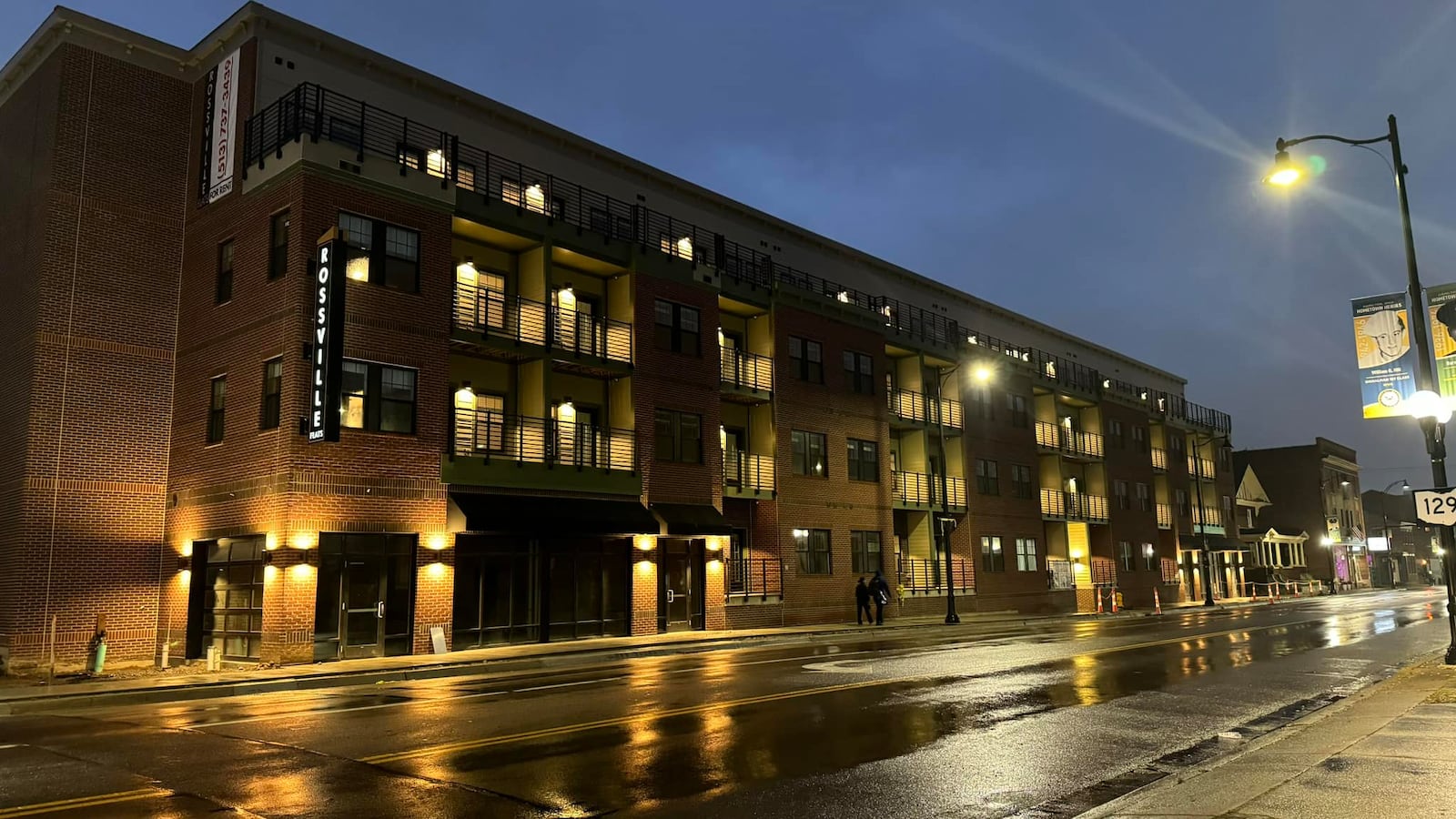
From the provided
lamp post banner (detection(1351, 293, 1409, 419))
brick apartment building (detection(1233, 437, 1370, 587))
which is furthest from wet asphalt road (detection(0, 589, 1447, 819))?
brick apartment building (detection(1233, 437, 1370, 587))

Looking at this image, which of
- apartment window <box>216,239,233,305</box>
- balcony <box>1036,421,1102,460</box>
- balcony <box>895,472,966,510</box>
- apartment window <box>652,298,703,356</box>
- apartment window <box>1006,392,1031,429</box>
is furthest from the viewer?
balcony <box>1036,421,1102,460</box>

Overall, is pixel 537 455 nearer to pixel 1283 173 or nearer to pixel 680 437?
pixel 680 437

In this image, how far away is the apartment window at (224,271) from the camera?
80.2 ft

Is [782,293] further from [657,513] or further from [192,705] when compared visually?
[192,705]

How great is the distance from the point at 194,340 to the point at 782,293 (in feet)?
63.2

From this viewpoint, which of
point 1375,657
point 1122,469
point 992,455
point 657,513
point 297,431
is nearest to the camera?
point 1375,657

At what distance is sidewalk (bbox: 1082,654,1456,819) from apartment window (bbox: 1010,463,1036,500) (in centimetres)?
3711

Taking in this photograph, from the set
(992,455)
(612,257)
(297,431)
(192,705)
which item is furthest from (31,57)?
(992,455)

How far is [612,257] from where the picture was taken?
2959cm

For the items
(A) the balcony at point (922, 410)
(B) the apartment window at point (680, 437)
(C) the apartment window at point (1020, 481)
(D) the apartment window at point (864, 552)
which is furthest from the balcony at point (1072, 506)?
(B) the apartment window at point (680, 437)

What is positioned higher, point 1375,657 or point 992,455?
point 992,455

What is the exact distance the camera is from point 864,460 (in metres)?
38.9

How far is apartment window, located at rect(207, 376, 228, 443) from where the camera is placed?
78.7 ft

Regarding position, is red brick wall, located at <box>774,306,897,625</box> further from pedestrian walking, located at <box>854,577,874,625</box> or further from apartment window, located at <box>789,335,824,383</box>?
pedestrian walking, located at <box>854,577,874,625</box>
